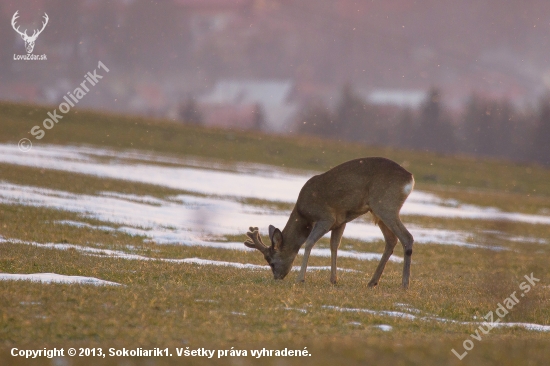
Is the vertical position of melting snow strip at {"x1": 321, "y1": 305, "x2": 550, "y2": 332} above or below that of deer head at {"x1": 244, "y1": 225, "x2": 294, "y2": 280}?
below

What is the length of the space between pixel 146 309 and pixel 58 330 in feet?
5.55

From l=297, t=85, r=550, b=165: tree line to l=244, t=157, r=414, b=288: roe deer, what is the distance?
13720cm

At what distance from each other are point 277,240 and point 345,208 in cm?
166

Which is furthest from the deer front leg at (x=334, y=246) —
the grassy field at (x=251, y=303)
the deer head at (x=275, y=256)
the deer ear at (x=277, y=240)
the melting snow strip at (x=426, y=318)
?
the melting snow strip at (x=426, y=318)

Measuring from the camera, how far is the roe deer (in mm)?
14133

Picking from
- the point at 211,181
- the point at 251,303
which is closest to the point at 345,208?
the point at 251,303

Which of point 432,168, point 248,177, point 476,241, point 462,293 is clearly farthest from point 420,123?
point 462,293

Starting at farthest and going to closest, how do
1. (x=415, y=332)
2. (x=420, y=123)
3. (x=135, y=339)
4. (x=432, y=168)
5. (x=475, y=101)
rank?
1. (x=475, y=101)
2. (x=420, y=123)
3. (x=432, y=168)
4. (x=415, y=332)
5. (x=135, y=339)

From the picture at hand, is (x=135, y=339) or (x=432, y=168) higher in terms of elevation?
(x=432, y=168)

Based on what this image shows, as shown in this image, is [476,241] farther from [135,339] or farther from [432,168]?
[432,168]

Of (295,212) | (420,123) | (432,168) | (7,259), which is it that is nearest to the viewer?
(7,259)

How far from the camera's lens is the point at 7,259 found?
1395cm

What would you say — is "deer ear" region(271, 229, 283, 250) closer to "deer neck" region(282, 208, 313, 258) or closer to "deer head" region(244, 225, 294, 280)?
"deer head" region(244, 225, 294, 280)

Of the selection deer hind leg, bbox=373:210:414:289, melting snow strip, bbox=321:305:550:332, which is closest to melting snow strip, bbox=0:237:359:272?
deer hind leg, bbox=373:210:414:289
